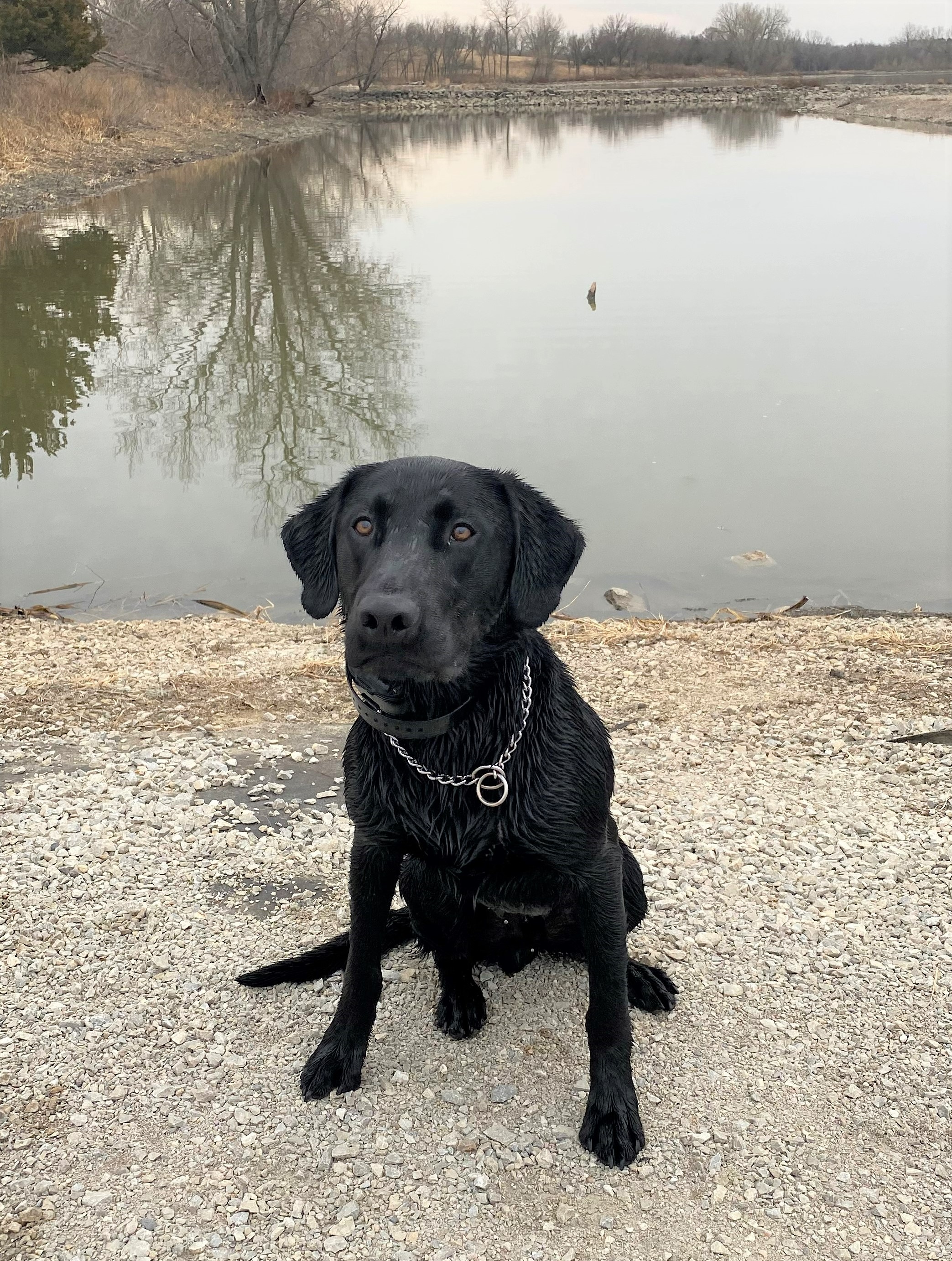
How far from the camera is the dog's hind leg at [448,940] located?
3.01 metres

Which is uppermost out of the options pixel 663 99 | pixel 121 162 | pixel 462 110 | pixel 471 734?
pixel 663 99

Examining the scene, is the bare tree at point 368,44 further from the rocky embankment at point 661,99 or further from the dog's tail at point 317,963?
the dog's tail at point 317,963

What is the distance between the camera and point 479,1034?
3379 millimetres

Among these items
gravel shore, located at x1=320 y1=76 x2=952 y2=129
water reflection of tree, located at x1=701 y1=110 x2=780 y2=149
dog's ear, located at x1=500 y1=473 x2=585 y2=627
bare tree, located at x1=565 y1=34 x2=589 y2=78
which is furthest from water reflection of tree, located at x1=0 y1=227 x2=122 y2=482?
bare tree, located at x1=565 y1=34 x2=589 y2=78

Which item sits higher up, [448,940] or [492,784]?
[492,784]

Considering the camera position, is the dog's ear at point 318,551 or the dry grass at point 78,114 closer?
the dog's ear at point 318,551

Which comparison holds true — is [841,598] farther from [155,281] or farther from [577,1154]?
[155,281]

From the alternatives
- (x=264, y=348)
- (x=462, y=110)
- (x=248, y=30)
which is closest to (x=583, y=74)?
(x=462, y=110)

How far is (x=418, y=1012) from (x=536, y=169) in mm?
37981

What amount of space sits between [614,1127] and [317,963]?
3.79 feet

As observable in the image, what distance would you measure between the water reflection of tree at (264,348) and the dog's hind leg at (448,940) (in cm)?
750

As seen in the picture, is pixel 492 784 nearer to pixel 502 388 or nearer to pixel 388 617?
pixel 388 617

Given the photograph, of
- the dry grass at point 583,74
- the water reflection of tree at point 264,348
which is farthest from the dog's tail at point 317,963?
the dry grass at point 583,74

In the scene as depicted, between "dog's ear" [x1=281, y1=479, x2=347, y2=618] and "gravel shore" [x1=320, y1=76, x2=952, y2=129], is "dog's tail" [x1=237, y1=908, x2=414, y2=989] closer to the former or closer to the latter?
"dog's ear" [x1=281, y1=479, x2=347, y2=618]
